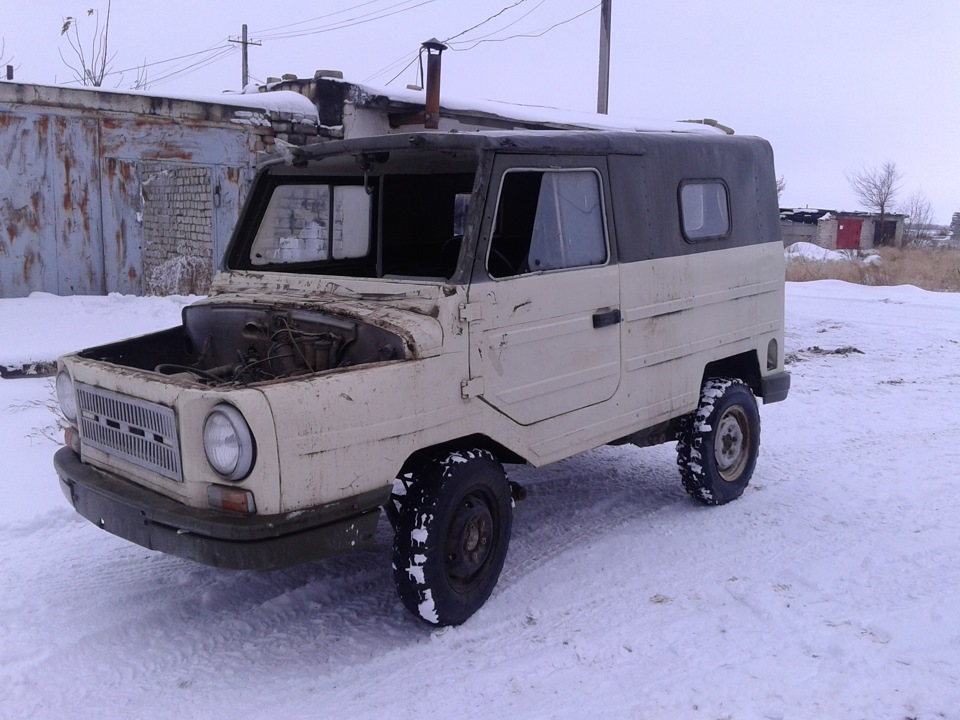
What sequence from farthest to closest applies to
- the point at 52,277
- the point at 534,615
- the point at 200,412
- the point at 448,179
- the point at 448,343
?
the point at 52,277, the point at 448,179, the point at 534,615, the point at 448,343, the point at 200,412

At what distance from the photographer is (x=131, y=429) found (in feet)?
12.1

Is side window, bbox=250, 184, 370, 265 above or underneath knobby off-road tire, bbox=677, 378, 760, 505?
above

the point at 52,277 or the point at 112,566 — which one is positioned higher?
the point at 52,277

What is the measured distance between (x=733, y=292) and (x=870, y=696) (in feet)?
9.34

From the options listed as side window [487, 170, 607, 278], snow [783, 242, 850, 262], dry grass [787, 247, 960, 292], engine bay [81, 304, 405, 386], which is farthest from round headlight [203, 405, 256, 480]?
snow [783, 242, 850, 262]

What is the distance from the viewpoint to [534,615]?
407 centimetres

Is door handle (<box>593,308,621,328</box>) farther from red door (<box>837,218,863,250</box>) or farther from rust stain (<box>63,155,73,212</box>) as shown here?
red door (<box>837,218,863,250</box>)

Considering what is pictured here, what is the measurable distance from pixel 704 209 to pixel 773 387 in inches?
56.8

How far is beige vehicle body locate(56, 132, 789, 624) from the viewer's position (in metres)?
3.33

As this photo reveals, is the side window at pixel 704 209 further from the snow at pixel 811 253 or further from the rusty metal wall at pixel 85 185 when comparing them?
the snow at pixel 811 253

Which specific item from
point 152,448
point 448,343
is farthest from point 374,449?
point 152,448

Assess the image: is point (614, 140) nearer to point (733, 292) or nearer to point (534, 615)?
point (733, 292)

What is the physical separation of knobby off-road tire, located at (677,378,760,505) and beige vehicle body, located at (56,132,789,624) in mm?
35

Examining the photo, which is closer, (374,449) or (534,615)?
(374,449)
